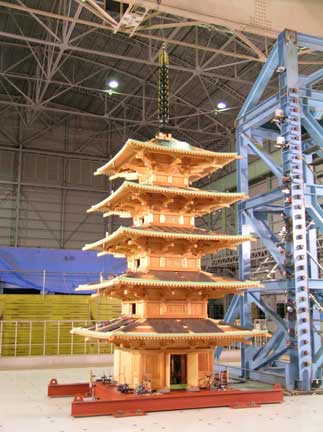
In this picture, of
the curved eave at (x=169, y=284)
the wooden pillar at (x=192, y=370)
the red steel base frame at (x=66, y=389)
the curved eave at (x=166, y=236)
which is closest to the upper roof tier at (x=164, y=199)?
the curved eave at (x=166, y=236)

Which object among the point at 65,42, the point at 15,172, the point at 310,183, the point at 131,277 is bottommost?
the point at 131,277

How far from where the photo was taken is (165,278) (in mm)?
10844

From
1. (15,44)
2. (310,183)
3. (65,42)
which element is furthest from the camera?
(15,44)

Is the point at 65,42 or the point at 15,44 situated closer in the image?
the point at 65,42

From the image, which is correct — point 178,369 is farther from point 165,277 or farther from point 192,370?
point 165,277

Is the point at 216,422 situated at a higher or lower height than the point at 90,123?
lower

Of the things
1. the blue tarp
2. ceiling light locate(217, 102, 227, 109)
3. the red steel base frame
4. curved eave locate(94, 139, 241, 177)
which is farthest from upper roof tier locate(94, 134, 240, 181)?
ceiling light locate(217, 102, 227, 109)

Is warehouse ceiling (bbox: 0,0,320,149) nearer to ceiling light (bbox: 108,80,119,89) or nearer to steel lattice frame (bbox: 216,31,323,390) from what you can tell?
ceiling light (bbox: 108,80,119,89)

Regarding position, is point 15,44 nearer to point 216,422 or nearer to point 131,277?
point 131,277

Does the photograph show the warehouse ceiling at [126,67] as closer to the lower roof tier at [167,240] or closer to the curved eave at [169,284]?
the lower roof tier at [167,240]

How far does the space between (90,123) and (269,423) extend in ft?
106

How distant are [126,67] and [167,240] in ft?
67.3

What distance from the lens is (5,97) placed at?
34.4 m

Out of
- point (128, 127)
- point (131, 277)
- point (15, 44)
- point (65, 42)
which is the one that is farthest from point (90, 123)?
point (131, 277)
